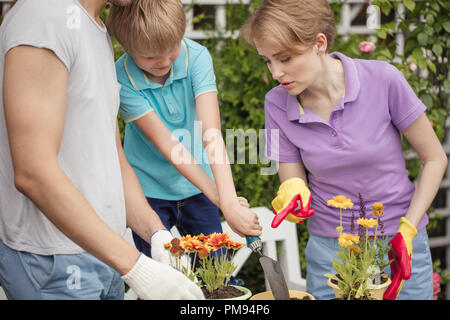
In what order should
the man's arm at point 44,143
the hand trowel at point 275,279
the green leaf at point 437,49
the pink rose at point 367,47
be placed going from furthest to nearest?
the green leaf at point 437,49, the pink rose at point 367,47, the hand trowel at point 275,279, the man's arm at point 44,143

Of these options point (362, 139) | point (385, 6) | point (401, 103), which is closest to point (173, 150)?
point (362, 139)

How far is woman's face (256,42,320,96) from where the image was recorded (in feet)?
4.81

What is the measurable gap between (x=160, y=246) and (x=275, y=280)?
37cm

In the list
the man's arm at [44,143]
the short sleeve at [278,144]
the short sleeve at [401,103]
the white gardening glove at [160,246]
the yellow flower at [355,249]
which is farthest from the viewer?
the short sleeve at [278,144]

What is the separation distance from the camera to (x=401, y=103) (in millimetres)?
1521

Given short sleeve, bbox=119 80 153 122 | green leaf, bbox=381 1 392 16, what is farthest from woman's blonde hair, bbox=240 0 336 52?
green leaf, bbox=381 1 392 16

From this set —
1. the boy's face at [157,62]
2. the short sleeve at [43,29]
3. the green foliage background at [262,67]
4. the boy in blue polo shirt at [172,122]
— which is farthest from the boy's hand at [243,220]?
the green foliage background at [262,67]

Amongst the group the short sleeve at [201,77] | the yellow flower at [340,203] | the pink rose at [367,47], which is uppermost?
the short sleeve at [201,77]

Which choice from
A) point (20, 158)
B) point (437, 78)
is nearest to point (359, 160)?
point (20, 158)

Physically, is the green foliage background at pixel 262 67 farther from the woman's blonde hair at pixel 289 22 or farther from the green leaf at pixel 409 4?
the woman's blonde hair at pixel 289 22

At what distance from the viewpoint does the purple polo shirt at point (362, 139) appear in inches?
60.1

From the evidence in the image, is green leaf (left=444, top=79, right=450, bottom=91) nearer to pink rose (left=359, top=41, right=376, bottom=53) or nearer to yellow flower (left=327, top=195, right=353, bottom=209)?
pink rose (left=359, top=41, right=376, bottom=53)

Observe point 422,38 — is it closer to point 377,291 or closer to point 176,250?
point 377,291

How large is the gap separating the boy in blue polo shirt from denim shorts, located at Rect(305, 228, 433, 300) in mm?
363
